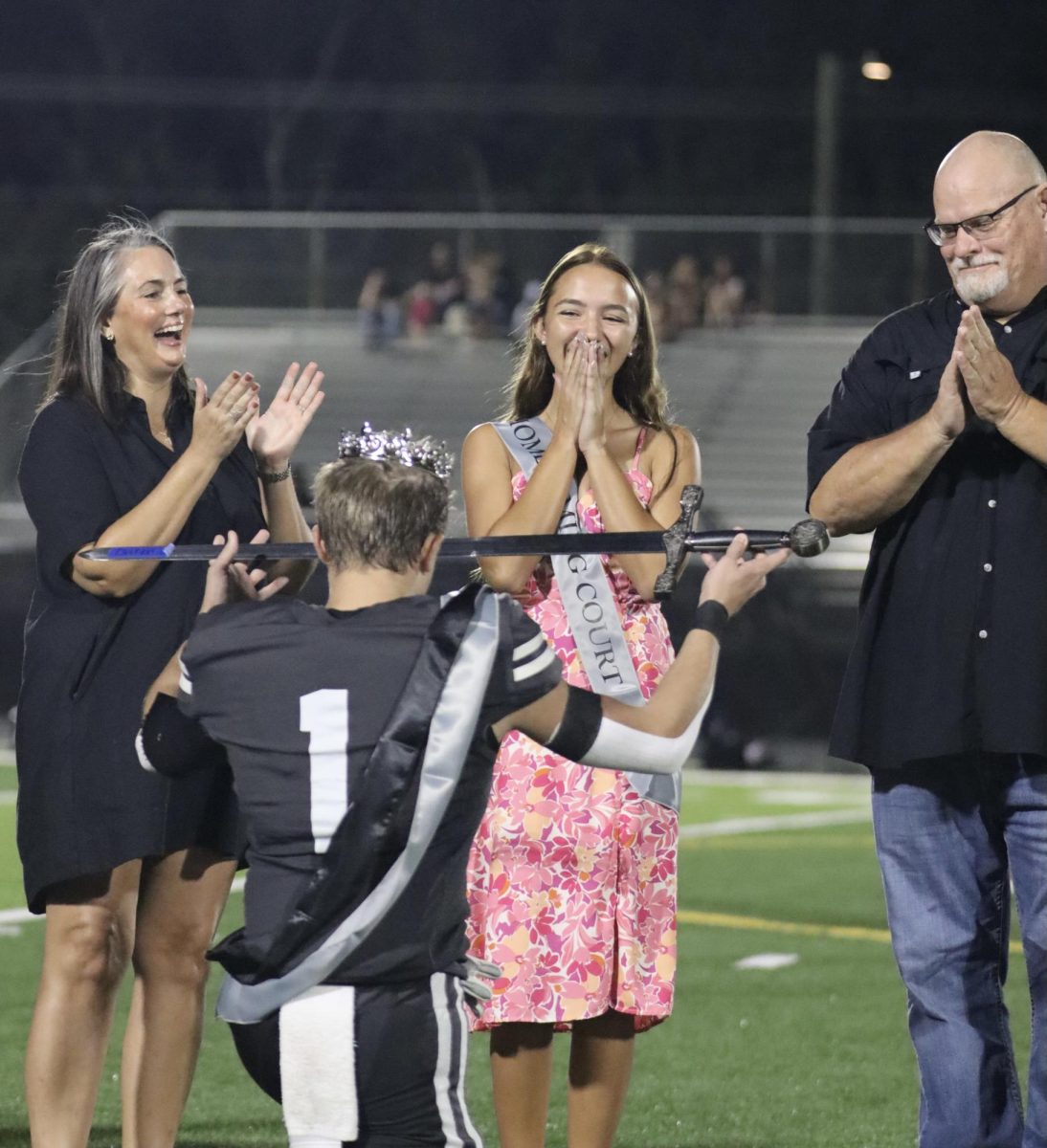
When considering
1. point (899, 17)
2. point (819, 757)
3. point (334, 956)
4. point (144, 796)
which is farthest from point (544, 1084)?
point (899, 17)

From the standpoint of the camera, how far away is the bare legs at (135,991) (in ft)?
11.9

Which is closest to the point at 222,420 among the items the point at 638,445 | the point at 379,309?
the point at 638,445

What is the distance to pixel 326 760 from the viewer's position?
9.16 feet

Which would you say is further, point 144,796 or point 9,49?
point 9,49

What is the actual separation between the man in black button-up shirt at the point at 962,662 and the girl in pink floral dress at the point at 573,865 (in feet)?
1.55

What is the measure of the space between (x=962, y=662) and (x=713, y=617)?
2.24 ft

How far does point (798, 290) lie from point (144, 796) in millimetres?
14987

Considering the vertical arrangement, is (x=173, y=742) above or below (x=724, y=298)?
below

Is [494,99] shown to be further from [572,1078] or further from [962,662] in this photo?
[962,662]

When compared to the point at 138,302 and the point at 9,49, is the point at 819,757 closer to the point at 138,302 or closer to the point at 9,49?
the point at 138,302

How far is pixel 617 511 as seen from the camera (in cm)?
376

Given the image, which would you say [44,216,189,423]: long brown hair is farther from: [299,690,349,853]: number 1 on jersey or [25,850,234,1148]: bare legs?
[299,690,349,853]: number 1 on jersey

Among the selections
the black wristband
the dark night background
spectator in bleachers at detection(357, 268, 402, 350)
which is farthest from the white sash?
the dark night background

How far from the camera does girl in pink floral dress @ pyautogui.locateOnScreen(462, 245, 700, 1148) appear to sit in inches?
149
